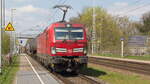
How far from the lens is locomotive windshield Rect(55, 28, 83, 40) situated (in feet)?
61.0

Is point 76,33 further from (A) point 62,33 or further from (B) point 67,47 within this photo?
(B) point 67,47

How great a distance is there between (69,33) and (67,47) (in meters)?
1.01

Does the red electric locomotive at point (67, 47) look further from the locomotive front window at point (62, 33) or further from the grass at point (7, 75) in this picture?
the grass at point (7, 75)

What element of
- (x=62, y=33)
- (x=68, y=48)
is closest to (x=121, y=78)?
(x=68, y=48)

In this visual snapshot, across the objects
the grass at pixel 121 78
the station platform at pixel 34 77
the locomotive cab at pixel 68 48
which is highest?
the locomotive cab at pixel 68 48

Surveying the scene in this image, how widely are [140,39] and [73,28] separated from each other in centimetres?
4849

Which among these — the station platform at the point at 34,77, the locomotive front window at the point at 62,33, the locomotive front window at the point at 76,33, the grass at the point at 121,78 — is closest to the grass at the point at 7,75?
the station platform at the point at 34,77

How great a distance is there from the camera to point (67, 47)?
1814cm

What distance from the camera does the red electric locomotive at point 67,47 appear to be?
59.1 feet

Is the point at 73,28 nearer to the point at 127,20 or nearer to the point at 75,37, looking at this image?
the point at 75,37

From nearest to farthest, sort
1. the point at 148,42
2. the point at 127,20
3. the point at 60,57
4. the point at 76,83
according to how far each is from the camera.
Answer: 1. the point at 76,83
2. the point at 60,57
3. the point at 148,42
4. the point at 127,20

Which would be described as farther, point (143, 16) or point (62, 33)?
point (143, 16)

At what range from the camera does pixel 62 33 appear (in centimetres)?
1872

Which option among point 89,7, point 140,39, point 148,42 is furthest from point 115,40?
point 148,42
